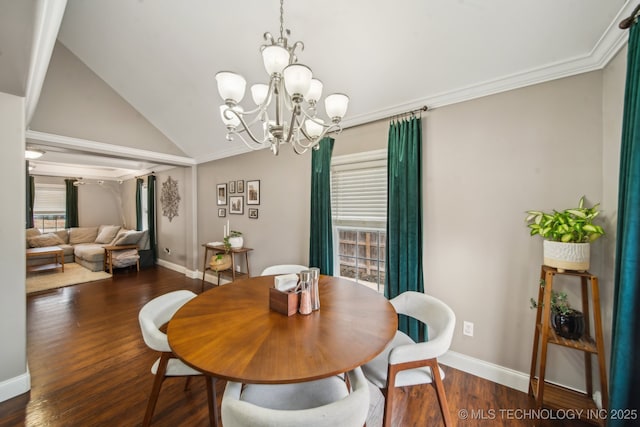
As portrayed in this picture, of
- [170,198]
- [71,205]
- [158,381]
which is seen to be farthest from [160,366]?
[71,205]

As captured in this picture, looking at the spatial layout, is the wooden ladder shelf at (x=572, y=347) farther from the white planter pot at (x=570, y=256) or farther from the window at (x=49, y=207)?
the window at (x=49, y=207)

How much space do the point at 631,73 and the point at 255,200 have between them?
11.9ft

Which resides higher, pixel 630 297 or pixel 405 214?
pixel 405 214

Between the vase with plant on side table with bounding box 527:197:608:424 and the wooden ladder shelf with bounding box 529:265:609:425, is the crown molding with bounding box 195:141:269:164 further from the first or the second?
the wooden ladder shelf with bounding box 529:265:609:425

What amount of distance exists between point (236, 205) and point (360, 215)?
2313 mm

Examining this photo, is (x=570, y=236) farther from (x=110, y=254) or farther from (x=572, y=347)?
(x=110, y=254)

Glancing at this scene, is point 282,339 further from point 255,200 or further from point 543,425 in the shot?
point 255,200

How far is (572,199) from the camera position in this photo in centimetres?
164

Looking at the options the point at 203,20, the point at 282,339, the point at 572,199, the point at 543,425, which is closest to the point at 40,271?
the point at 203,20

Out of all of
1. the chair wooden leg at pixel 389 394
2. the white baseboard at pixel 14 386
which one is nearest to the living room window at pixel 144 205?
the white baseboard at pixel 14 386

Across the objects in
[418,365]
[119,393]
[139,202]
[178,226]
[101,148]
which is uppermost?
[101,148]

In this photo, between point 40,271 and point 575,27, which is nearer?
point 575,27

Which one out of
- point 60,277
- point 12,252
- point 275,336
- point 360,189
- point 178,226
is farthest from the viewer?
point 178,226

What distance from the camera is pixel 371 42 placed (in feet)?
6.31
